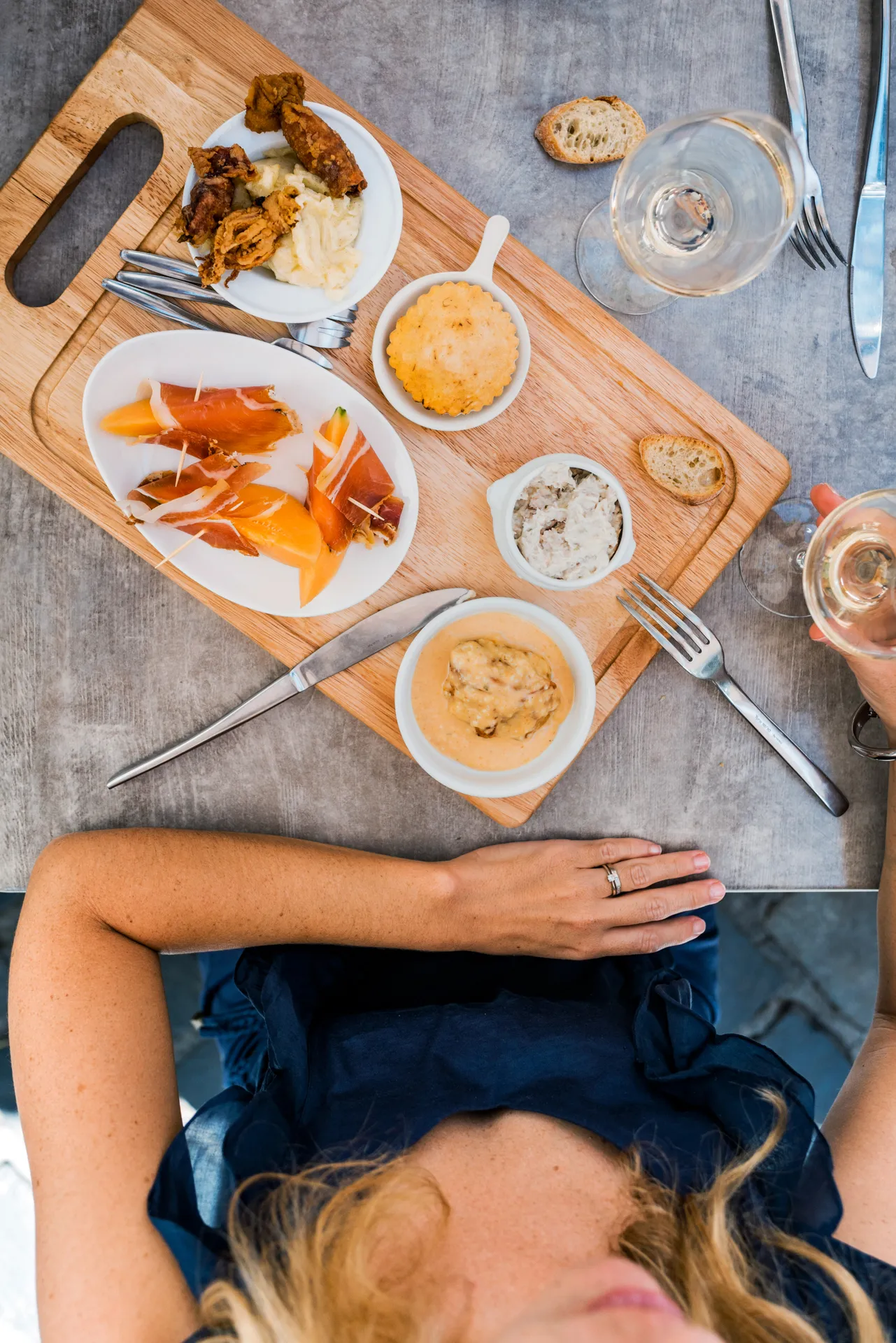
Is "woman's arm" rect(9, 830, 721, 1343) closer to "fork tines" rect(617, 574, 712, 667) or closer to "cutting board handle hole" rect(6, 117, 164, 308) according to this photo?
"fork tines" rect(617, 574, 712, 667)

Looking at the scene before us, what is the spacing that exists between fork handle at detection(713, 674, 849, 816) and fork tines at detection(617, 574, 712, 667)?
75 mm

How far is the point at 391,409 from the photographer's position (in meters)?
1.33

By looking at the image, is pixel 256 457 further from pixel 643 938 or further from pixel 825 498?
pixel 643 938

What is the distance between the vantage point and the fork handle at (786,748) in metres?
1.35

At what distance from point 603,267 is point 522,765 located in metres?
0.77

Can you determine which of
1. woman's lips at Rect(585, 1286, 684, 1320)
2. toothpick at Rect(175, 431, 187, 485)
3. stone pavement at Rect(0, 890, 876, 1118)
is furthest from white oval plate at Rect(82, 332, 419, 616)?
stone pavement at Rect(0, 890, 876, 1118)

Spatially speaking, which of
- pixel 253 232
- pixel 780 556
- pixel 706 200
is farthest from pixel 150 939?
pixel 706 200

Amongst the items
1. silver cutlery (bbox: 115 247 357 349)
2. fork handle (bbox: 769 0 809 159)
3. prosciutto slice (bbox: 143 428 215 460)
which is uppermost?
fork handle (bbox: 769 0 809 159)

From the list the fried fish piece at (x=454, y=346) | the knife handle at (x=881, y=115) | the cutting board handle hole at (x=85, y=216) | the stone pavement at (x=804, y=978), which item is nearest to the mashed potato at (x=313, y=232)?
the fried fish piece at (x=454, y=346)

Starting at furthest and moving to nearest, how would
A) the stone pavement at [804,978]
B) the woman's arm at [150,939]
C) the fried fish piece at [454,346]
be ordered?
1. the stone pavement at [804,978]
2. the fried fish piece at [454,346]
3. the woman's arm at [150,939]

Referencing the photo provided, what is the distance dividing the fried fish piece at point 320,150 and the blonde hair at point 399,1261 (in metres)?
1.28

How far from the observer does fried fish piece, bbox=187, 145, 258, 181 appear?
1161 millimetres

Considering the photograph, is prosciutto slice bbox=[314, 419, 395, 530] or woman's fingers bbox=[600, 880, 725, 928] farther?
woman's fingers bbox=[600, 880, 725, 928]

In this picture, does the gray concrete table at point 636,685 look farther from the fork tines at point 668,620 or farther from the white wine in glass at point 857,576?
the white wine in glass at point 857,576
